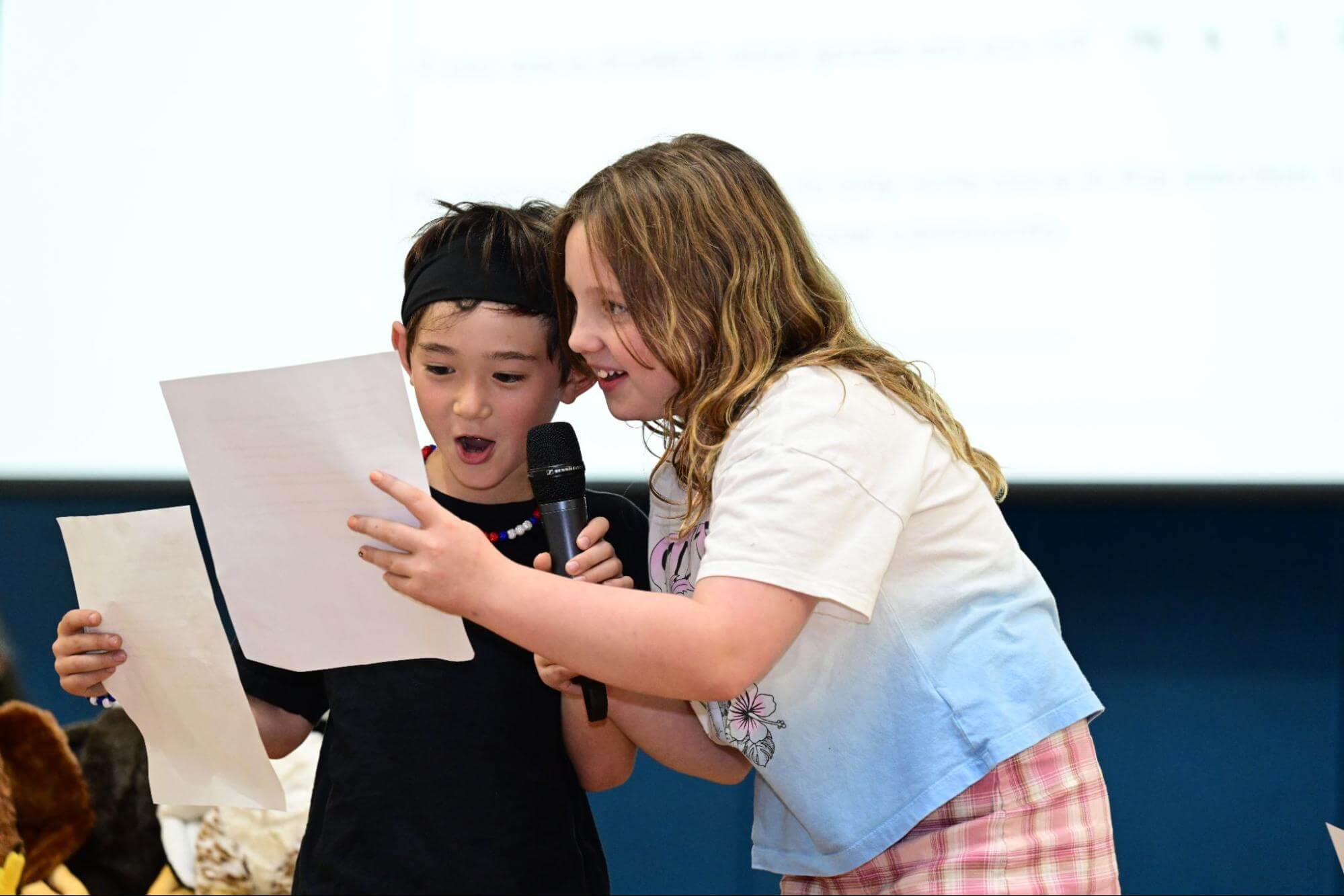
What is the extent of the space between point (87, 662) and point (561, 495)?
50cm

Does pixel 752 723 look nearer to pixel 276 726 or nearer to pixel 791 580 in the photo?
pixel 791 580

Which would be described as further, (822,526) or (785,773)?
(785,773)

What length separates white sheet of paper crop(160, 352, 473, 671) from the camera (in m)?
0.93

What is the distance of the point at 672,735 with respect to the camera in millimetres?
1231

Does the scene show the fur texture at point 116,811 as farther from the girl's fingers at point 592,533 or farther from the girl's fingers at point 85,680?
the girl's fingers at point 592,533

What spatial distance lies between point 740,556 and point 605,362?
1.03ft

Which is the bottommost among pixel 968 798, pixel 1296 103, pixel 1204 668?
pixel 1204 668

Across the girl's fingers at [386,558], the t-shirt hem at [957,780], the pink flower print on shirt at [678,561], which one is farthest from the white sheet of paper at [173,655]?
the t-shirt hem at [957,780]

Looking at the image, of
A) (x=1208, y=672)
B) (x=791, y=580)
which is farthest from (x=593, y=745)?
(x=1208, y=672)

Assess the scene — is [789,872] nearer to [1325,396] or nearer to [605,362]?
[605,362]

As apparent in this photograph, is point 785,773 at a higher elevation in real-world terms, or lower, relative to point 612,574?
lower

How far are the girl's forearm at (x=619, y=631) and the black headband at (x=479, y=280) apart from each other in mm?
412

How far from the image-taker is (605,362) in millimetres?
1110

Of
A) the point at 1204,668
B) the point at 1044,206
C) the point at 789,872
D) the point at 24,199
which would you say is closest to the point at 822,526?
the point at 789,872
